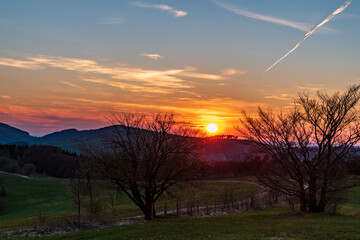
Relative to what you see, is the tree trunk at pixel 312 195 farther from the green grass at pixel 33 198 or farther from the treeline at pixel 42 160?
the treeline at pixel 42 160

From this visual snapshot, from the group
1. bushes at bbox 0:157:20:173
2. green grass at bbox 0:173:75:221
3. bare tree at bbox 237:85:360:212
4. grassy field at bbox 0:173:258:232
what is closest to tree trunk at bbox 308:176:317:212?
bare tree at bbox 237:85:360:212

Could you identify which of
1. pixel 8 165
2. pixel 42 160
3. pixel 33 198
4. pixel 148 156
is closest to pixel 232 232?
pixel 148 156

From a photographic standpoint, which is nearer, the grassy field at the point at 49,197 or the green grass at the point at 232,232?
the green grass at the point at 232,232

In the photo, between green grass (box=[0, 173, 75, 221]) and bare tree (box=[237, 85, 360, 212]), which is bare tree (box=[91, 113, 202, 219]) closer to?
bare tree (box=[237, 85, 360, 212])

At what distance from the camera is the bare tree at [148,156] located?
117 ft

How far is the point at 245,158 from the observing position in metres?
37.1

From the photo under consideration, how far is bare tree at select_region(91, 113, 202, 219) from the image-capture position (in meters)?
35.7

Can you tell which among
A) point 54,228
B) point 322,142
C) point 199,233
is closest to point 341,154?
point 322,142

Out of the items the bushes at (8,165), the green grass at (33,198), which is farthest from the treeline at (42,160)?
the green grass at (33,198)

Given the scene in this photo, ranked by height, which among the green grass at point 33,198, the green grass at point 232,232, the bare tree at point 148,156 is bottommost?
the green grass at point 33,198

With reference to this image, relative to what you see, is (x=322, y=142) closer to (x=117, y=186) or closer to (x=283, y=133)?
(x=283, y=133)

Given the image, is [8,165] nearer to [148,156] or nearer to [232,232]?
[148,156]

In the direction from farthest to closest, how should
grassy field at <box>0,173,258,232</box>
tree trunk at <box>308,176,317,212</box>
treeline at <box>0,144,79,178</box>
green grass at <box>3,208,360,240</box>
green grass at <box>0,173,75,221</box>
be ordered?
→ treeline at <box>0,144,79,178</box> → green grass at <box>0,173,75,221</box> → grassy field at <box>0,173,258,232</box> → tree trunk at <box>308,176,317,212</box> → green grass at <box>3,208,360,240</box>

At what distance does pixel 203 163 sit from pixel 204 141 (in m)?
2.69
